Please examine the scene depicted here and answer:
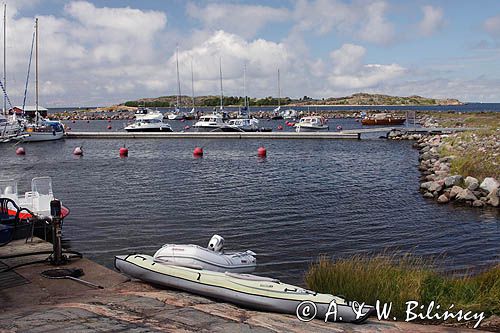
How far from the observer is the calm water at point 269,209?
52.2 ft

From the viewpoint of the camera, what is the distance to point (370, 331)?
7664 mm

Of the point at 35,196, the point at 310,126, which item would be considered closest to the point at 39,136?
the point at 310,126

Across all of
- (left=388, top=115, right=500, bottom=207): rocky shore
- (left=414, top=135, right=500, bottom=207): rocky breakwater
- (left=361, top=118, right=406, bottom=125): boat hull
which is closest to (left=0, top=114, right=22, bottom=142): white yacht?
(left=388, top=115, right=500, bottom=207): rocky shore

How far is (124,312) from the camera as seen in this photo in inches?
310

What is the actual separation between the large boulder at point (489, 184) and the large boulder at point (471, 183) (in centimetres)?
24

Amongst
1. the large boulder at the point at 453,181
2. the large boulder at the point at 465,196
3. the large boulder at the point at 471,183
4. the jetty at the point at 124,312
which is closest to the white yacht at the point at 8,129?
the large boulder at the point at 453,181

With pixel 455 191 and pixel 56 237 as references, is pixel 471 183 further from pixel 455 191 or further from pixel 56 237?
pixel 56 237

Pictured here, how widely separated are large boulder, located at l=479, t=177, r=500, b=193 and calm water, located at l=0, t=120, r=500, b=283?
5.98 feet

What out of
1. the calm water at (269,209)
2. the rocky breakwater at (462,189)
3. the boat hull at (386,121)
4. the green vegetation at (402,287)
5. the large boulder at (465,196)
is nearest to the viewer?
the green vegetation at (402,287)

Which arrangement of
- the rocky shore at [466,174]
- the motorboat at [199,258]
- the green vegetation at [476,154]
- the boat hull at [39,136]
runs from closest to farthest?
the motorboat at [199,258] → the rocky shore at [466,174] → the green vegetation at [476,154] → the boat hull at [39,136]

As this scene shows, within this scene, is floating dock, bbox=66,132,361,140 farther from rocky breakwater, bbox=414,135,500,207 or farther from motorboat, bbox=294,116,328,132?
rocky breakwater, bbox=414,135,500,207

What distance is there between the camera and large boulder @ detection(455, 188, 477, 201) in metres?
21.9

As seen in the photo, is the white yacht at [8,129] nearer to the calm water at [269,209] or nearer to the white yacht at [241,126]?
the calm water at [269,209]

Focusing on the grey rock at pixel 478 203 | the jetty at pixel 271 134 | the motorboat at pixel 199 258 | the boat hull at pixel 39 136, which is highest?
the boat hull at pixel 39 136
